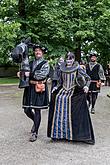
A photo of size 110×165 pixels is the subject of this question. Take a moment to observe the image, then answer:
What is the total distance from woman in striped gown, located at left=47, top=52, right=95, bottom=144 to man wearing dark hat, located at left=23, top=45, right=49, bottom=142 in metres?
0.23

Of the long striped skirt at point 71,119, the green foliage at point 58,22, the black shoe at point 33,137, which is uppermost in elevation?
the green foliage at point 58,22

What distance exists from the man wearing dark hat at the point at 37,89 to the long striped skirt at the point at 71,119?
0.25 m

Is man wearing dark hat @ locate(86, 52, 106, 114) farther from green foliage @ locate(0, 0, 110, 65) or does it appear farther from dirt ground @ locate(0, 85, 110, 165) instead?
green foliage @ locate(0, 0, 110, 65)

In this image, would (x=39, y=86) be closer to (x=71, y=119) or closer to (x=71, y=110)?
(x=71, y=110)

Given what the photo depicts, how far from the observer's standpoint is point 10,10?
1986cm

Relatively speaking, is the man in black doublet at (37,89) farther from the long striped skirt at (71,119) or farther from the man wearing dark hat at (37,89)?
the long striped skirt at (71,119)

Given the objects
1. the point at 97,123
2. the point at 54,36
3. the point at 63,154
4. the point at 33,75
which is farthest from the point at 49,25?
the point at 63,154

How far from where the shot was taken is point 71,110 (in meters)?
5.88

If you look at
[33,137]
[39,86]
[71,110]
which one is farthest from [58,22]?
[33,137]

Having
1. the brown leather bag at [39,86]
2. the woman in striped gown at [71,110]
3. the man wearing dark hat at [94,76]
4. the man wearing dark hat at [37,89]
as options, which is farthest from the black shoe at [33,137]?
the man wearing dark hat at [94,76]

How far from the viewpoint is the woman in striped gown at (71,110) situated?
5.81 meters

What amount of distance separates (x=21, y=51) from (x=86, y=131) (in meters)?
1.87

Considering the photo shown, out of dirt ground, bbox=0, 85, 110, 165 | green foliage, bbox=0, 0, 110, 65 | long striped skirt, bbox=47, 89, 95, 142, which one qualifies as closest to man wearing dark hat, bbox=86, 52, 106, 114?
dirt ground, bbox=0, 85, 110, 165

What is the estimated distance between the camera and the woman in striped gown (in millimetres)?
5812
